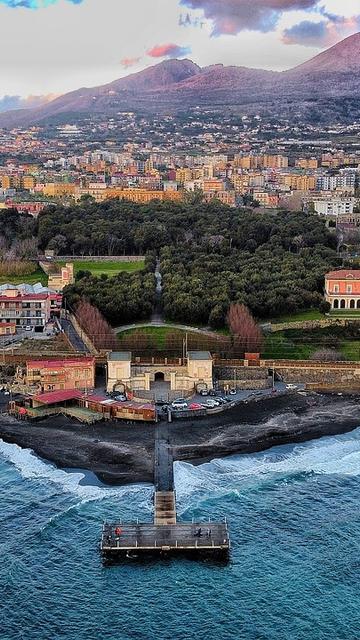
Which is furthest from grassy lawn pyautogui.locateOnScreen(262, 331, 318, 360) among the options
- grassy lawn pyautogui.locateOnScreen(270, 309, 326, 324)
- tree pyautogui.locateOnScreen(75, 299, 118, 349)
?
tree pyautogui.locateOnScreen(75, 299, 118, 349)

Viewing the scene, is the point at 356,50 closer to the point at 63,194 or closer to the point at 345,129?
the point at 345,129

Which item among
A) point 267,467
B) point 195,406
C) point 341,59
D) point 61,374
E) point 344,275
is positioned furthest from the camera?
point 341,59

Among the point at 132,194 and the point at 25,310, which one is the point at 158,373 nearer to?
the point at 25,310

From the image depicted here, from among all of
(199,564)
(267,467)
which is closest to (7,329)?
(267,467)

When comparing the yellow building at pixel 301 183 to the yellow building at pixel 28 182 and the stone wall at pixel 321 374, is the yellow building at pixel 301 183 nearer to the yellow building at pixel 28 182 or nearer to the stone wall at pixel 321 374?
the yellow building at pixel 28 182

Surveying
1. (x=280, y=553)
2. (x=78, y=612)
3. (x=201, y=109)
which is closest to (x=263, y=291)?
(x=280, y=553)

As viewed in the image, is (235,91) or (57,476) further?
(235,91)

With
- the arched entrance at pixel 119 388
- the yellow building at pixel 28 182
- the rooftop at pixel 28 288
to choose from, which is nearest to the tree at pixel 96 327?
the arched entrance at pixel 119 388
